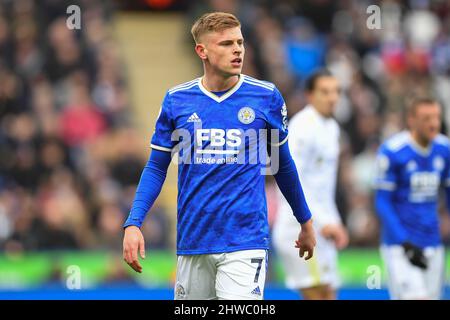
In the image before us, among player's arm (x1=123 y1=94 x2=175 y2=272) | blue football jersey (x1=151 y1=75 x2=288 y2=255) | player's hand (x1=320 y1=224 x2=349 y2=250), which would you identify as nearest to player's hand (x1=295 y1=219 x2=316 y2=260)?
blue football jersey (x1=151 y1=75 x2=288 y2=255)

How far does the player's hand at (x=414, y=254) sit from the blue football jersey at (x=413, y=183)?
217mm

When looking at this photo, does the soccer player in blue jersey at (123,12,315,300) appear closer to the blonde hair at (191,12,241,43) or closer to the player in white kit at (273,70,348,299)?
the blonde hair at (191,12,241,43)

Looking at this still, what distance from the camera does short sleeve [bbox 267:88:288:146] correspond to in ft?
22.8

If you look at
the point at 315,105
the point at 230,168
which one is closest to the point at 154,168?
the point at 230,168

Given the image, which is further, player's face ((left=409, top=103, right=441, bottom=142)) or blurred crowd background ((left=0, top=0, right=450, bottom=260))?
blurred crowd background ((left=0, top=0, right=450, bottom=260))

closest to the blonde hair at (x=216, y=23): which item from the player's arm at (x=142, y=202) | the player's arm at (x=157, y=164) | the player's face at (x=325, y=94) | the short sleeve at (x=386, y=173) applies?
the player's arm at (x=157, y=164)

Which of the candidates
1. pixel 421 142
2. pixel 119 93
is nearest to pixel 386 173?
pixel 421 142

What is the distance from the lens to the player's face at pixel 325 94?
10.1 meters

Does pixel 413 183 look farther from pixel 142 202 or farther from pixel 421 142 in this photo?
pixel 142 202

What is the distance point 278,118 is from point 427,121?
10.5 feet

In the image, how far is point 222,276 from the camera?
22.2 ft

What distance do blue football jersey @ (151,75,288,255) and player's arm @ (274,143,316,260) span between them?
125 mm
